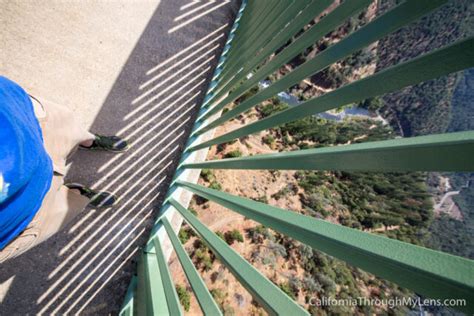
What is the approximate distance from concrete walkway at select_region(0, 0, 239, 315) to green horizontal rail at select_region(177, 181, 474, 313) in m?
2.16

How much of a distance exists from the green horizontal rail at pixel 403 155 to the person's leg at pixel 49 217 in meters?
1.36

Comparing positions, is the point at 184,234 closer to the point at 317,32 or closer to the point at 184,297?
the point at 184,297

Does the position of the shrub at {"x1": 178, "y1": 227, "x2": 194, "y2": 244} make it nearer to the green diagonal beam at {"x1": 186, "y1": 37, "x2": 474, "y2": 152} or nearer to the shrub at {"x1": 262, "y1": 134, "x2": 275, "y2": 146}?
the green diagonal beam at {"x1": 186, "y1": 37, "x2": 474, "y2": 152}

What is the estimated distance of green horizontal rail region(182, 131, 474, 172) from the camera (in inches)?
19.5

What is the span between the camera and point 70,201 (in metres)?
1.84

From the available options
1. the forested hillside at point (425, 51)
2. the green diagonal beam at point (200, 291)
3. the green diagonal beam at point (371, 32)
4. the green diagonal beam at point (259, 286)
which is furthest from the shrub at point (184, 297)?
the forested hillside at point (425, 51)

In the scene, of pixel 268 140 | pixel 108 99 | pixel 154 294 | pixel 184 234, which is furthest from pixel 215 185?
pixel 268 140

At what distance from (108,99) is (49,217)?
1.54 metres

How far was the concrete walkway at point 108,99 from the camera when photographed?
227cm

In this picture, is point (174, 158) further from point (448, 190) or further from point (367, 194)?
point (448, 190)

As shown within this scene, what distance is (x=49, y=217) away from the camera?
1558 millimetres

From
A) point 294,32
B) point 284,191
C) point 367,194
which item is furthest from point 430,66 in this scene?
point 367,194

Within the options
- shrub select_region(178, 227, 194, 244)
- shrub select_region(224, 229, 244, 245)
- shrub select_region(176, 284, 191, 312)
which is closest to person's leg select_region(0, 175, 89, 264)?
shrub select_region(178, 227, 194, 244)

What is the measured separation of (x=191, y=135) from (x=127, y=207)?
0.95 metres
